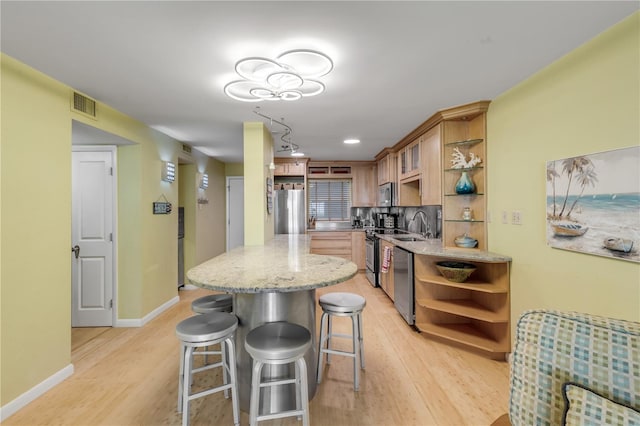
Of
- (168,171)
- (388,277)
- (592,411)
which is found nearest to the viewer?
(592,411)

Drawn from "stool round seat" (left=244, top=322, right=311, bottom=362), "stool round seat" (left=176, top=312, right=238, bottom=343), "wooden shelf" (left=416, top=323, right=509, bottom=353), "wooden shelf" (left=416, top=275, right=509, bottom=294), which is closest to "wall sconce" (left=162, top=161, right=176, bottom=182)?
"stool round seat" (left=176, top=312, right=238, bottom=343)

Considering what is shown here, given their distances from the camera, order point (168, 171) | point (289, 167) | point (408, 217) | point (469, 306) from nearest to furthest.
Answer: point (469, 306) → point (168, 171) → point (408, 217) → point (289, 167)

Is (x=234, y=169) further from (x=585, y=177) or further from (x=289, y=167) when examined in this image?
(x=585, y=177)

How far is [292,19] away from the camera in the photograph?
151 cm

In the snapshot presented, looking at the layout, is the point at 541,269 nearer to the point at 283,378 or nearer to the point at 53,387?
the point at 283,378

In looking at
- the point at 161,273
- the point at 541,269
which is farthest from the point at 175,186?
the point at 541,269

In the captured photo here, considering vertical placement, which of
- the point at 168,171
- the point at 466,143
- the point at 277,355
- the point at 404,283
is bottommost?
the point at 404,283

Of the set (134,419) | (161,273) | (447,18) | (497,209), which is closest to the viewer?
(447,18)

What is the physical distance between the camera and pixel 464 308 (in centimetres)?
280

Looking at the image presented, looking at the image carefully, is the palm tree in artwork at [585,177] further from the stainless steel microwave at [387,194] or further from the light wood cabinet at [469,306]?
the stainless steel microwave at [387,194]

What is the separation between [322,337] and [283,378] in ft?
1.47

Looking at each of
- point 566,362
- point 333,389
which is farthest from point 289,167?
point 566,362

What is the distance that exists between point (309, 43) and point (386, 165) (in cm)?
373

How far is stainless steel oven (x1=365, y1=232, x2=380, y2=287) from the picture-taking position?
15.7 ft
